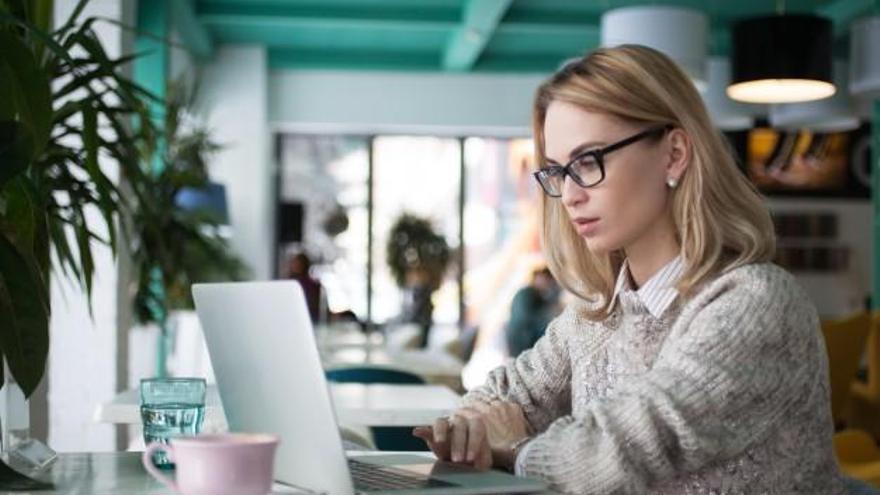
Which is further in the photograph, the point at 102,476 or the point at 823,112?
the point at 823,112

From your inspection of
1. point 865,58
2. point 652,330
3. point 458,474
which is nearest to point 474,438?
point 458,474

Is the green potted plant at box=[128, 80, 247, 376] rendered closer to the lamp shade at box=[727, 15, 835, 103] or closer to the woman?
the lamp shade at box=[727, 15, 835, 103]

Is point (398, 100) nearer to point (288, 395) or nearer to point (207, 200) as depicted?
point (207, 200)

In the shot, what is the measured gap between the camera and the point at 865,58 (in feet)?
25.4

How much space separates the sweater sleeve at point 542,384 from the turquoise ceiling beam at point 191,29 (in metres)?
8.59

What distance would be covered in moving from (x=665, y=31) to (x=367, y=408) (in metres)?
4.45

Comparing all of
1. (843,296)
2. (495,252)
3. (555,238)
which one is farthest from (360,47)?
(555,238)

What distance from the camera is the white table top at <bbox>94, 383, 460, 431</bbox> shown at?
2928 mm

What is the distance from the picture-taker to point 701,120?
1.81 meters

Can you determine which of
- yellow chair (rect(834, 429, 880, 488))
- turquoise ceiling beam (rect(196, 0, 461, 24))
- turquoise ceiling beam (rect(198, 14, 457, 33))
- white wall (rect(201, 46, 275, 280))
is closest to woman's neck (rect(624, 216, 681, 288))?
yellow chair (rect(834, 429, 880, 488))

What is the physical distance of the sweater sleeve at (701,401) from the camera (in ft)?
5.01

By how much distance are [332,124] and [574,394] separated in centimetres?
1201

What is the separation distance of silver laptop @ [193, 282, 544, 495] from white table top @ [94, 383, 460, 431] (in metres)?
0.85

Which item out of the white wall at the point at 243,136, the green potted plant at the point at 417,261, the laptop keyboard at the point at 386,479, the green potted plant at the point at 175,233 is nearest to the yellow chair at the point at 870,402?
the green potted plant at the point at 175,233
